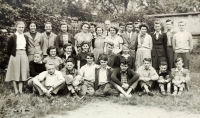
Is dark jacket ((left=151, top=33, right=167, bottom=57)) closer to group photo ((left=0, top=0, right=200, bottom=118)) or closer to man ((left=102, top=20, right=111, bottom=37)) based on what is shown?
group photo ((left=0, top=0, right=200, bottom=118))

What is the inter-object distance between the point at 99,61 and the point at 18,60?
77.1 inches

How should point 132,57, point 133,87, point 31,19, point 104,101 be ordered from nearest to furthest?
point 104,101 < point 133,87 < point 132,57 < point 31,19

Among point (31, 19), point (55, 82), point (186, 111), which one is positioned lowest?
point (186, 111)

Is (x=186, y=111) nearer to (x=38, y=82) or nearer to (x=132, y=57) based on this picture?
(x=132, y=57)

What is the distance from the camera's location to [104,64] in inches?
Answer: 248

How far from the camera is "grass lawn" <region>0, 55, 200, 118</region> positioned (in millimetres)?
4573

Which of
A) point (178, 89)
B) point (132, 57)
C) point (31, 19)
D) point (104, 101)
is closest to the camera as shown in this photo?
point (104, 101)

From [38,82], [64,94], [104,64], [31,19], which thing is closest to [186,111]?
[104,64]

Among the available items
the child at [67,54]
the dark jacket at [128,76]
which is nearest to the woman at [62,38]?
the child at [67,54]

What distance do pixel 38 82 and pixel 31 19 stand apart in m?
2.77

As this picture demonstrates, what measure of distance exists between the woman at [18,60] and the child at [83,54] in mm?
1302

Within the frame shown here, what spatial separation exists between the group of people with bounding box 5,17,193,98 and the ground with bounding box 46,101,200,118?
0.82 metres

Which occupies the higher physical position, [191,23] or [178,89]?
[191,23]

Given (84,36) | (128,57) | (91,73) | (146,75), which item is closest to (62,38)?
(84,36)
